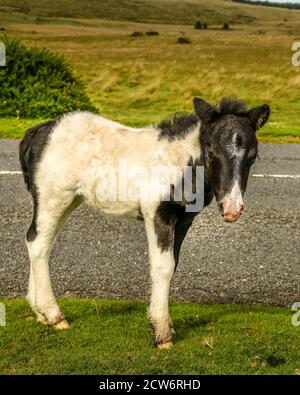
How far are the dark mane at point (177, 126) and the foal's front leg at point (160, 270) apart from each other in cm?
67

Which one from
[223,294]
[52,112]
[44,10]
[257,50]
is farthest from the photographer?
[44,10]

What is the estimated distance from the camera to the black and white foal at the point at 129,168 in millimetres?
4922

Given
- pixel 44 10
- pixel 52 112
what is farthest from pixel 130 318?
pixel 44 10

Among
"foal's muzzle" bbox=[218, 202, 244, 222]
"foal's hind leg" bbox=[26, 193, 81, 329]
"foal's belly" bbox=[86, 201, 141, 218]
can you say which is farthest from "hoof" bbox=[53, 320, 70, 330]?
"foal's muzzle" bbox=[218, 202, 244, 222]

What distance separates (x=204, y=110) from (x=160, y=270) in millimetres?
1325

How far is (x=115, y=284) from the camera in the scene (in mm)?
7035

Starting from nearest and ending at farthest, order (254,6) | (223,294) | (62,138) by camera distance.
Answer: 1. (62,138)
2. (223,294)
3. (254,6)

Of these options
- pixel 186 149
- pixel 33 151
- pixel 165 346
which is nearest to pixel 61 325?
pixel 165 346

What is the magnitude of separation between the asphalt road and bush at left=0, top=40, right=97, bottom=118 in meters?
7.70

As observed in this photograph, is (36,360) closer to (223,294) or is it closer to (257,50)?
(223,294)

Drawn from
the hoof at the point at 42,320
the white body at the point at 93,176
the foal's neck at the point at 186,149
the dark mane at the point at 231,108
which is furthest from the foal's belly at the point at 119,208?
the hoof at the point at 42,320

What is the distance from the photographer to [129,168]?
5.38 meters

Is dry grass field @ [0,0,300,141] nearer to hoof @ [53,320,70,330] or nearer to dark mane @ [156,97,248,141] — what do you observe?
hoof @ [53,320,70,330]

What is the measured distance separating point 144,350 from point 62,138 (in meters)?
1.89
